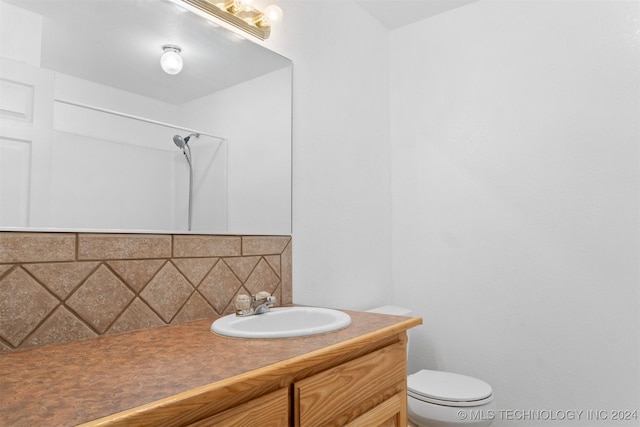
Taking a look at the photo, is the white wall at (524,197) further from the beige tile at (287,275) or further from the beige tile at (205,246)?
the beige tile at (205,246)

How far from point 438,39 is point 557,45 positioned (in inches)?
26.2

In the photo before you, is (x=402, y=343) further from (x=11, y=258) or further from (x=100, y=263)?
(x=11, y=258)

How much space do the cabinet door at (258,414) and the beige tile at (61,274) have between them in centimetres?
61

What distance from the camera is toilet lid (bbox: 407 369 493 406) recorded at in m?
1.72

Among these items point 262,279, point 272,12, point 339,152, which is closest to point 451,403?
point 262,279

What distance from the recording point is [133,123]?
125cm

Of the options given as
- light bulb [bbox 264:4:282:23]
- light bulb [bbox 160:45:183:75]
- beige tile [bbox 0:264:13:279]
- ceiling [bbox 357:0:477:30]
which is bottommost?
beige tile [bbox 0:264:13:279]

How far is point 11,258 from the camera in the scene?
3.24ft

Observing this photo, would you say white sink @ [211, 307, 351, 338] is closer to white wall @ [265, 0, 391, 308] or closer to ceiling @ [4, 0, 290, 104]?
white wall @ [265, 0, 391, 308]

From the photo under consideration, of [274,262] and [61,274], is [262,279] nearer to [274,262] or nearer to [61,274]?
[274,262]

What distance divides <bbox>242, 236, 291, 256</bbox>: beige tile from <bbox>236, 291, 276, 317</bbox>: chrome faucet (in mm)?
214

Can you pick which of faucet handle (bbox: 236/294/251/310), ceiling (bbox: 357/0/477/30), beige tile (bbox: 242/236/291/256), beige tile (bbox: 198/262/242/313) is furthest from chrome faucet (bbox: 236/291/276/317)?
ceiling (bbox: 357/0/477/30)

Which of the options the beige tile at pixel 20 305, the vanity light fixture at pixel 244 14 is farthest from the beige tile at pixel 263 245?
the vanity light fixture at pixel 244 14

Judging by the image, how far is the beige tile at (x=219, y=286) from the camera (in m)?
1.43
